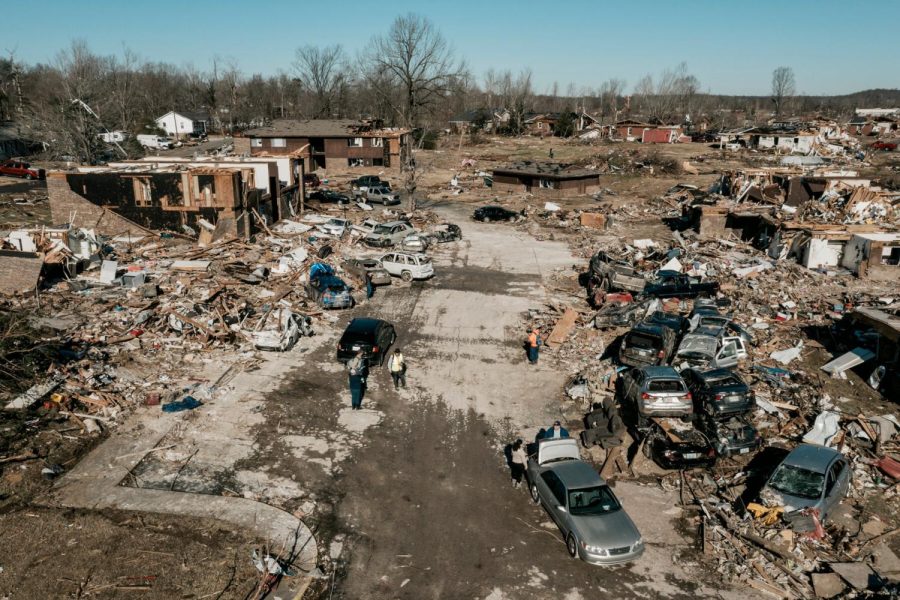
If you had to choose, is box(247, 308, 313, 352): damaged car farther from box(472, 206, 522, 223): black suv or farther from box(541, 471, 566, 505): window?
box(472, 206, 522, 223): black suv

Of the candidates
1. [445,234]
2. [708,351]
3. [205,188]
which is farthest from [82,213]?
[708,351]

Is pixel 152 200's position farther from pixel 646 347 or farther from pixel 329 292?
pixel 646 347

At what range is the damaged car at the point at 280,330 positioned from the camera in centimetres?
2117

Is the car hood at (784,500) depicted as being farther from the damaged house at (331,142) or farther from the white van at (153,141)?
the white van at (153,141)

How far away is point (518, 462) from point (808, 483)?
262 inches

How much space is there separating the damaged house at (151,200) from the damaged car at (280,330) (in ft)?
43.8

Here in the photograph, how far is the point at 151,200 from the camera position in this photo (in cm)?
3509

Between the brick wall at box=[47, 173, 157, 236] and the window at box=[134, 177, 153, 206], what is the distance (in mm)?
1514

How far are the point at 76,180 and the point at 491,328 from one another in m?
27.9

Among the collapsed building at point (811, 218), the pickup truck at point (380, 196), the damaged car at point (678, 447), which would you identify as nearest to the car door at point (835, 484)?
the damaged car at point (678, 447)

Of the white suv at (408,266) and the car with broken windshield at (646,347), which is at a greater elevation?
the white suv at (408,266)

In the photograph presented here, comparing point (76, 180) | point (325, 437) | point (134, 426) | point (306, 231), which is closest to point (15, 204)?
point (76, 180)

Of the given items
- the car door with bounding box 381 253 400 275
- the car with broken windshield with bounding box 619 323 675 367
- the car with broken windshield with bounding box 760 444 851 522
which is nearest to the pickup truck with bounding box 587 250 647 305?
the car with broken windshield with bounding box 619 323 675 367

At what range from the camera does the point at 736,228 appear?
128 feet
